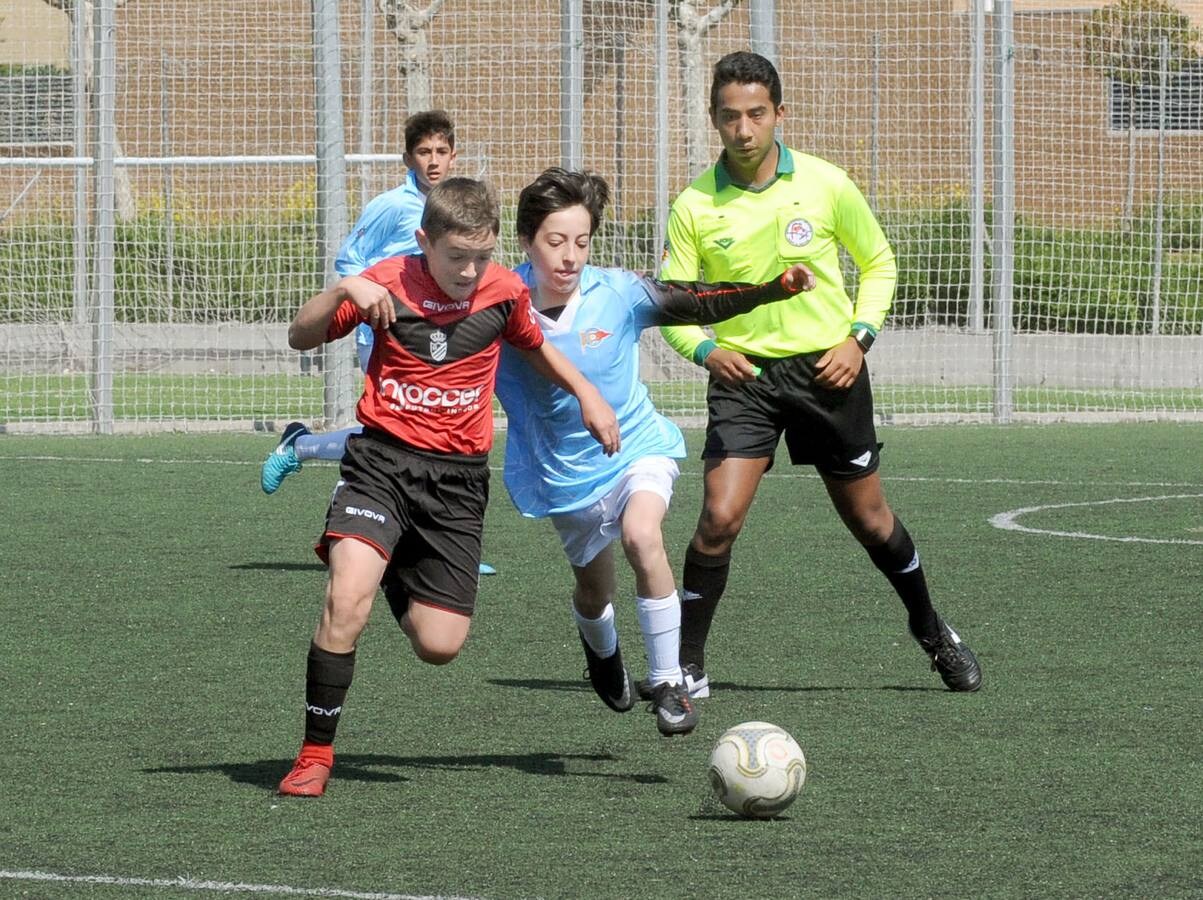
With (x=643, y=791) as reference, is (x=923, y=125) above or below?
above

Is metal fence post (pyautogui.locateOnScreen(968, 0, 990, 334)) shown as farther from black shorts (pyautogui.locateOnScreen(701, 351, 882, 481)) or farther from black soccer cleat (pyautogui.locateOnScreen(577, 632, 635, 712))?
black soccer cleat (pyautogui.locateOnScreen(577, 632, 635, 712))

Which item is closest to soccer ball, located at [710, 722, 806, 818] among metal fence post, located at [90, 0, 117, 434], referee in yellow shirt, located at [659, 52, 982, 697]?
referee in yellow shirt, located at [659, 52, 982, 697]

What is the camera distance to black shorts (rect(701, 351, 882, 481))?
6.42 m

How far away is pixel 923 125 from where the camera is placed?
63.6ft

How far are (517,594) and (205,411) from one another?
390 inches

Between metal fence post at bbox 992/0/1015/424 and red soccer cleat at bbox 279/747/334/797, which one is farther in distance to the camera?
metal fence post at bbox 992/0/1015/424

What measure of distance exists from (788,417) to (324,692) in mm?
1932

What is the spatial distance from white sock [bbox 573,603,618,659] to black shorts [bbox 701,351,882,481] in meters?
0.82

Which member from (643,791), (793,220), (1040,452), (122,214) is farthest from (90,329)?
(643,791)

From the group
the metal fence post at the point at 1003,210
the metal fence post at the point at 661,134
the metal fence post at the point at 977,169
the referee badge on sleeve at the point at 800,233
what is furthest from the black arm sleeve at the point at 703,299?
the metal fence post at the point at 661,134

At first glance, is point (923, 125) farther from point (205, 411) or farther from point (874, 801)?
point (874, 801)

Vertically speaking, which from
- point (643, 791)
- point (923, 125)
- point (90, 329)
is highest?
point (923, 125)

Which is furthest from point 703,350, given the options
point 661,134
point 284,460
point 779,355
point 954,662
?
point 661,134

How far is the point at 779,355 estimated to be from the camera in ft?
21.2
